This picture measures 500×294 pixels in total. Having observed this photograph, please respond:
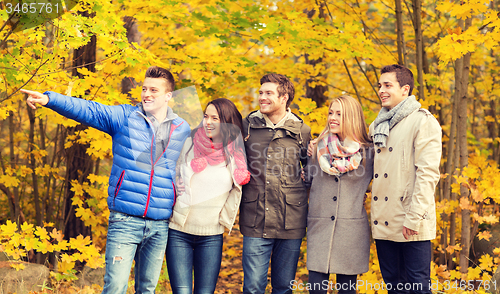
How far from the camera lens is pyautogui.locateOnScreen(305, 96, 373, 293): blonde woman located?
267 cm

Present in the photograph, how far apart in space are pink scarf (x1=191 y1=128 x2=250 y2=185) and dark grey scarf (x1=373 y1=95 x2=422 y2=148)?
3.04 ft

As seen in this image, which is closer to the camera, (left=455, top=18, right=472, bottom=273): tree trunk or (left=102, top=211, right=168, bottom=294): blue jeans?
(left=102, top=211, right=168, bottom=294): blue jeans

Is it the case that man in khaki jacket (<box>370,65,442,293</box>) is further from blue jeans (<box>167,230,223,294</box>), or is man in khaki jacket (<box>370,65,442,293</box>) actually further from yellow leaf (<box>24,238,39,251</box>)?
yellow leaf (<box>24,238,39,251</box>)

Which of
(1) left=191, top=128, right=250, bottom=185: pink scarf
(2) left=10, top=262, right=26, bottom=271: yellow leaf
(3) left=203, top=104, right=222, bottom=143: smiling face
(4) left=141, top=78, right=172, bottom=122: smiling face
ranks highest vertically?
(4) left=141, top=78, right=172, bottom=122: smiling face

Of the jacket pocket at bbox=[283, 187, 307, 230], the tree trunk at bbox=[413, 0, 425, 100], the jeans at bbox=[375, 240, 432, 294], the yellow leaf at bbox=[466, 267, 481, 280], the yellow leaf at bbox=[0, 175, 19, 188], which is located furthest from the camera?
the yellow leaf at bbox=[0, 175, 19, 188]

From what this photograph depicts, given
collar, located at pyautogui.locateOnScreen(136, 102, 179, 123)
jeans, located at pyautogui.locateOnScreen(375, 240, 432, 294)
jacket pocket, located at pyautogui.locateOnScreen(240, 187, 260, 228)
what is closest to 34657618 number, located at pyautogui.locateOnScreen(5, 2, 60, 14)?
collar, located at pyautogui.locateOnScreen(136, 102, 179, 123)

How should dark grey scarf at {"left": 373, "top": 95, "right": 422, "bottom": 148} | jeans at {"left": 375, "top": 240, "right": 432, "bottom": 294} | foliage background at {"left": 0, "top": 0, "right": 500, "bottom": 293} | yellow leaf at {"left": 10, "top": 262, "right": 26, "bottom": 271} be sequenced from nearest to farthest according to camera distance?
jeans at {"left": 375, "top": 240, "right": 432, "bottom": 294}
dark grey scarf at {"left": 373, "top": 95, "right": 422, "bottom": 148}
foliage background at {"left": 0, "top": 0, "right": 500, "bottom": 293}
yellow leaf at {"left": 10, "top": 262, "right": 26, "bottom": 271}

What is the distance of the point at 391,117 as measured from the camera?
2686mm

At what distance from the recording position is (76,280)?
4.45 meters

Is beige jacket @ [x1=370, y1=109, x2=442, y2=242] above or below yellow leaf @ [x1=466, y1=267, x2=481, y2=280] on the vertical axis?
above

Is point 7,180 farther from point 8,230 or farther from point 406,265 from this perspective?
point 406,265

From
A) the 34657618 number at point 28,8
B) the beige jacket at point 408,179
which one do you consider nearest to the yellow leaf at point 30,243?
the 34657618 number at point 28,8

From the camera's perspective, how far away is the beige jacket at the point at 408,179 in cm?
242

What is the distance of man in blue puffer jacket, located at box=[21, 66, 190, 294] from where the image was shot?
2.40 meters
